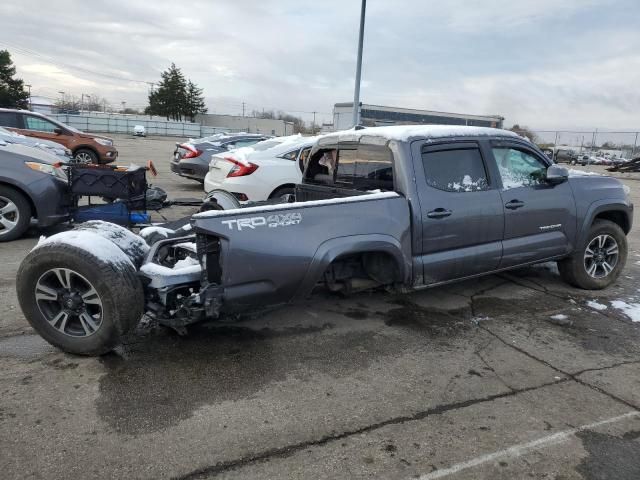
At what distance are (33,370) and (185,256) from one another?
141 cm

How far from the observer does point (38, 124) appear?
50.6 ft

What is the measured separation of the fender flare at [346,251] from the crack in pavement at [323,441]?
1.20 metres

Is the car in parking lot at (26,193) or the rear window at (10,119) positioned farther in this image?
the rear window at (10,119)

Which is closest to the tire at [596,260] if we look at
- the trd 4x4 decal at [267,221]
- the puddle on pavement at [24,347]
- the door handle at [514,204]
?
the door handle at [514,204]

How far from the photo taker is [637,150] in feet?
115

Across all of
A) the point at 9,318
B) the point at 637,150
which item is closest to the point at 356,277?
the point at 9,318

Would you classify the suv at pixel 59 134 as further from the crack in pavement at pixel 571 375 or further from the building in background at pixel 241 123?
the building in background at pixel 241 123

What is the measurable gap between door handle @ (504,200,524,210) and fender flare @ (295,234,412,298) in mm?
1297

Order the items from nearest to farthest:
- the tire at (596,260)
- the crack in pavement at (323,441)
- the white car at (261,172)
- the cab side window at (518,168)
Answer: the crack in pavement at (323,441) < the cab side window at (518,168) < the tire at (596,260) < the white car at (261,172)

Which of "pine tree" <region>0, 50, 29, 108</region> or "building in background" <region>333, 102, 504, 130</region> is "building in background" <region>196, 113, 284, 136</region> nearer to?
"pine tree" <region>0, 50, 29, 108</region>

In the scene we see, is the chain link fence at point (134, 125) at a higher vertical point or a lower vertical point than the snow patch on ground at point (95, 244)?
higher

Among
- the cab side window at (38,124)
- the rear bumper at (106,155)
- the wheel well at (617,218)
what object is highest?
the cab side window at (38,124)

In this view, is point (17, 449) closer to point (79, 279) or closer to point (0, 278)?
point (79, 279)

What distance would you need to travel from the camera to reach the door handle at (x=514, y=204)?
482 cm
